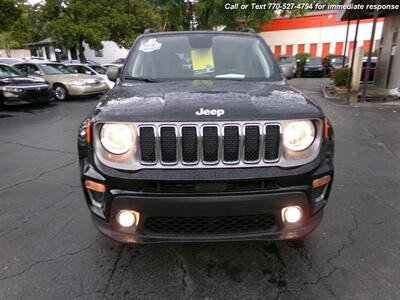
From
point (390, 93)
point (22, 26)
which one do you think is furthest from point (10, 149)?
point (22, 26)

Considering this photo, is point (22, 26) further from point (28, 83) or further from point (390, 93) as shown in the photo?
point (390, 93)

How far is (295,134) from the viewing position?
2.32 metres

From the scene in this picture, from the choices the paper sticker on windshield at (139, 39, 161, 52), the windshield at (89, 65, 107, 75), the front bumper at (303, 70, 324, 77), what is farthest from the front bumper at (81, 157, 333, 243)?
the front bumper at (303, 70, 324, 77)

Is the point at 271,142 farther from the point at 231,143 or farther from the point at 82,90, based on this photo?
the point at 82,90

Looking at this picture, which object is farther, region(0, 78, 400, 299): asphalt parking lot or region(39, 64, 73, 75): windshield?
region(39, 64, 73, 75): windshield

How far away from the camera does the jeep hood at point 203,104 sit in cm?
222

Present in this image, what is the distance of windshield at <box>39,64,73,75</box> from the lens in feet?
45.6

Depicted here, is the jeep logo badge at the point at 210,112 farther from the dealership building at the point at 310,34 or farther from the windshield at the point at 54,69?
the dealership building at the point at 310,34

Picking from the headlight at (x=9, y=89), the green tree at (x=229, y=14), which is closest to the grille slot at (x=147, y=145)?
the headlight at (x=9, y=89)

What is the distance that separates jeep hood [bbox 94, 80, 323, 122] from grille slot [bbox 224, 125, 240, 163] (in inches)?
2.7

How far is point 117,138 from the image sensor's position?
2.29 meters

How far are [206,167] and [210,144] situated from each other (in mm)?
152

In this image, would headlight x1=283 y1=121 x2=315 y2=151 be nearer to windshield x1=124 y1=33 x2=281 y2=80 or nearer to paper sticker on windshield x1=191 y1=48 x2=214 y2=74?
windshield x1=124 y1=33 x2=281 y2=80

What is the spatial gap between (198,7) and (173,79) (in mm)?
17642
